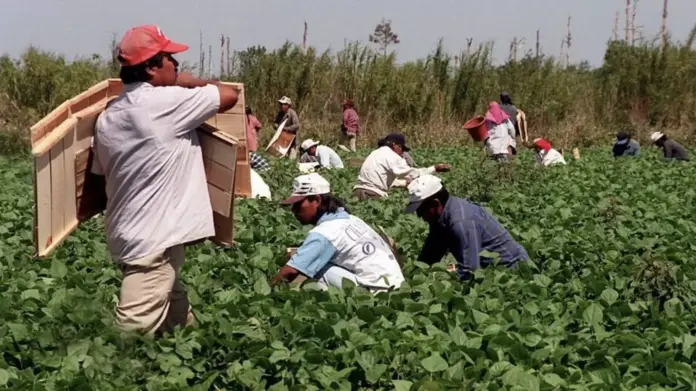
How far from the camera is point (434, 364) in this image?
3467 millimetres

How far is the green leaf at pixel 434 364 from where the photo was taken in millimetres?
3444

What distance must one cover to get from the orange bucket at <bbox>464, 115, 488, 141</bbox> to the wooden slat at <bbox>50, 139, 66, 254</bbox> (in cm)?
847

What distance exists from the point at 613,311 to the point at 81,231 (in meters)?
4.09

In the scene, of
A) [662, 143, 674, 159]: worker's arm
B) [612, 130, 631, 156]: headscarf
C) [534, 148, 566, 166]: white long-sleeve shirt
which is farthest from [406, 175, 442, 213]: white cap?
[612, 130, 631, 156]: headscarf

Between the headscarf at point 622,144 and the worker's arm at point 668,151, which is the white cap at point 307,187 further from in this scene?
the headscarf at point 622,144

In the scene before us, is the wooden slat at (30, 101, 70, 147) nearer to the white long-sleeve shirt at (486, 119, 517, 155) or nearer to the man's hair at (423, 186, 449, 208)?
the man's hair at (423, 186, 449, 208)

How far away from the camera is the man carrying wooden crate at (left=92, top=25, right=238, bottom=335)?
377 centimetres

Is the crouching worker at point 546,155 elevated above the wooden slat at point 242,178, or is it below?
below

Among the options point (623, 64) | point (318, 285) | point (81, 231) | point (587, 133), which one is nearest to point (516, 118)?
point (587, 133)

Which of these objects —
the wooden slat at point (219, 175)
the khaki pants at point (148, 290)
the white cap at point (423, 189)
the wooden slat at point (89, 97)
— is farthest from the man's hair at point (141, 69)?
the white cap at point (423, 189)

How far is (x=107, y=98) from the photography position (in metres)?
4.16

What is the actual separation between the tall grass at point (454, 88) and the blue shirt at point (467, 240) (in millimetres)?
15478

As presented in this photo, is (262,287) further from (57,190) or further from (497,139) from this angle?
(497,139)

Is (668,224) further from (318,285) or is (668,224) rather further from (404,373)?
(404,373)
